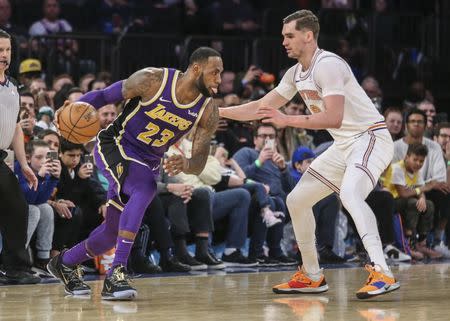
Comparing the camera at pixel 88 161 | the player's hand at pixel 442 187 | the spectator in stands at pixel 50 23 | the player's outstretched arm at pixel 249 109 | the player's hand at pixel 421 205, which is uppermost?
Answer: the spectator in stands at pixel 50 23

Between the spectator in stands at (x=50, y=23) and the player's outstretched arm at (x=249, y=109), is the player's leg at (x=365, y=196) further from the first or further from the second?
the spectator in stands at (x=50, y=23)

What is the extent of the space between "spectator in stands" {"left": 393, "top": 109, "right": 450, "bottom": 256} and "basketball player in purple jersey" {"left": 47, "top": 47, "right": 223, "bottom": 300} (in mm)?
5018

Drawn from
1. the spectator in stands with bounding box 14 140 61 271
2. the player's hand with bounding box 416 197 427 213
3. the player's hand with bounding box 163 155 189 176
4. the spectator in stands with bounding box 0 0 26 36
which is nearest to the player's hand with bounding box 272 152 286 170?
the player's hand with bounding box 416 197 427 213

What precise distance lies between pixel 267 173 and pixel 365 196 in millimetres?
3713

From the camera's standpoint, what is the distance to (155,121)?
7.79m

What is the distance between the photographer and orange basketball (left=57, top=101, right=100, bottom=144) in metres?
7.71

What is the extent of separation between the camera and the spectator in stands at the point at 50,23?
45.9ft

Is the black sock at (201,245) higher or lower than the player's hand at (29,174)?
lower

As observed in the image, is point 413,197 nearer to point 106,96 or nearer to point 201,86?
point 201,86

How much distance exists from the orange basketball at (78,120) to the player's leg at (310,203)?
1.55 meters

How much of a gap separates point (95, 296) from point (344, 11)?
9331 mm

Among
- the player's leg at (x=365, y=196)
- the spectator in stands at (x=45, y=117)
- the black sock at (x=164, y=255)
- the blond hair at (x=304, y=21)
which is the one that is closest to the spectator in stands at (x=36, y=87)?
the spectator in stands at (x=45, y=117)

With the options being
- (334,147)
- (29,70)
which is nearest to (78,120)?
(334,147)

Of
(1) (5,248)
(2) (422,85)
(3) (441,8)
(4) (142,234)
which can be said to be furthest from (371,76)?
(1) (5,248)
